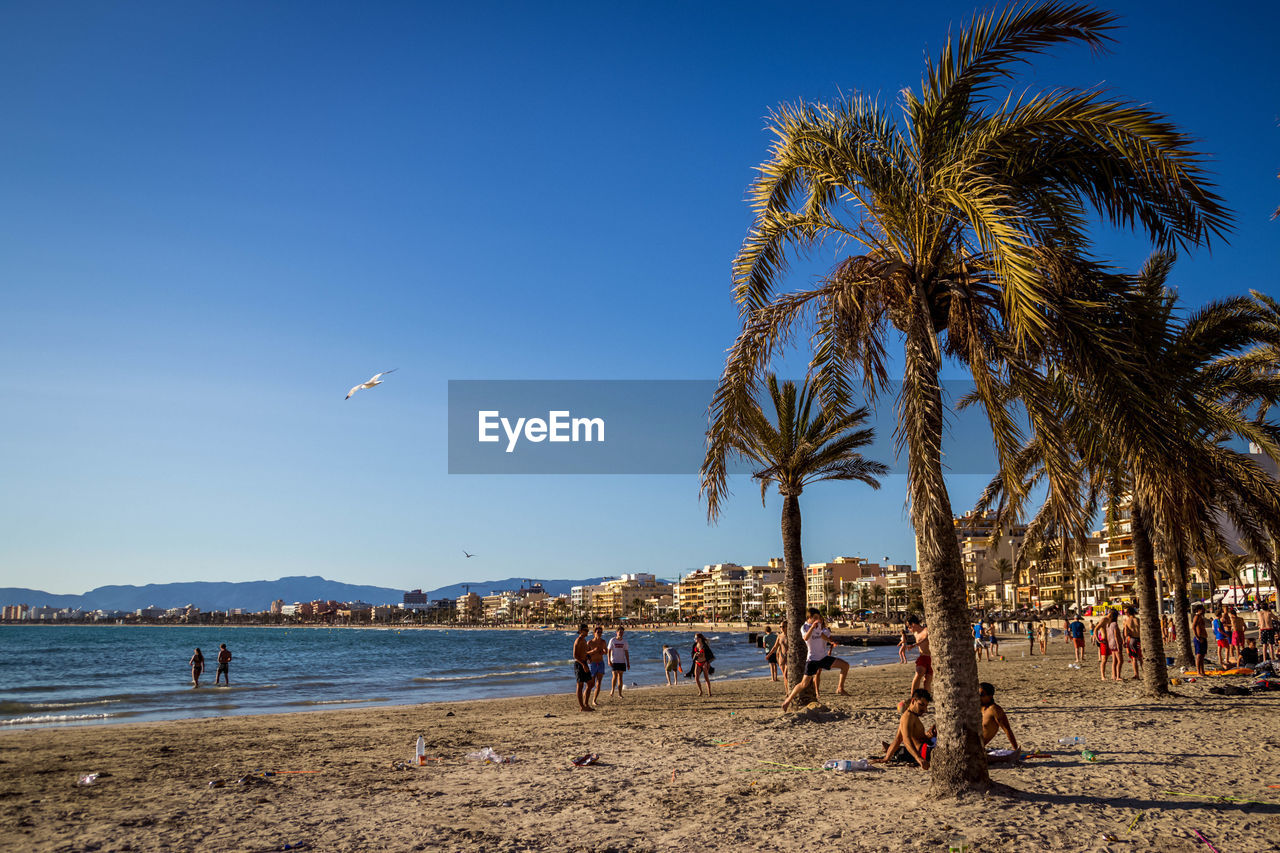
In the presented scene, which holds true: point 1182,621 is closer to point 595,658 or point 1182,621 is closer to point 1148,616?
point 1148,616

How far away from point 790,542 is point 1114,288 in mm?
9415

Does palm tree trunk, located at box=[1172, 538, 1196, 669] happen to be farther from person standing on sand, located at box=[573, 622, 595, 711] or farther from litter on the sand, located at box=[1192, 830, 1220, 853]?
litter on the sand, located at box=[1192, 830, 1220, 853]

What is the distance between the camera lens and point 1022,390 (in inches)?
276

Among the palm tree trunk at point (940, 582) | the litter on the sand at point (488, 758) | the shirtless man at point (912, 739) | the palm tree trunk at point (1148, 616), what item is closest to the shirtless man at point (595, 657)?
the litter on the sand at point (488, 758)

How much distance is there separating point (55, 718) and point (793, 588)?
19182mm

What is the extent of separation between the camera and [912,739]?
857 cm

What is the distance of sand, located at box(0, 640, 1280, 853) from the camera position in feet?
21.4

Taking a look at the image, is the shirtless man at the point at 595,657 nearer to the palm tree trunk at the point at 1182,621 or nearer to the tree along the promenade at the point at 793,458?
the tree along the promenade at the point at 793,458

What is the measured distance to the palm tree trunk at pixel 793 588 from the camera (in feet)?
49.2

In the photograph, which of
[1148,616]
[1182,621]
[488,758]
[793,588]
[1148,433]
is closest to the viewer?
[1148,433]

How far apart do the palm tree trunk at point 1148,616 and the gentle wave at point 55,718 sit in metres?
23.6

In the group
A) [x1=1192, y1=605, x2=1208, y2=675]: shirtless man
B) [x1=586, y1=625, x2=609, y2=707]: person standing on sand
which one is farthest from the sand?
[x1=1192, y1=605, x2=1208, y2=675]: shirtless man

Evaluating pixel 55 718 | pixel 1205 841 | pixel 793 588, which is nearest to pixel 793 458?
pixel 793 588

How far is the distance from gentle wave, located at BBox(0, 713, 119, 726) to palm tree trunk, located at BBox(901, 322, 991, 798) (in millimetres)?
21434
